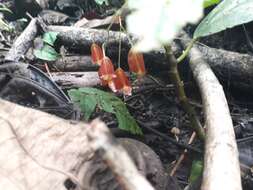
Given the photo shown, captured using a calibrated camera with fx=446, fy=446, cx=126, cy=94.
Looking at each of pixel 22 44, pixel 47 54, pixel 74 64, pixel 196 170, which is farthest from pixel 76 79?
pixel 196 170

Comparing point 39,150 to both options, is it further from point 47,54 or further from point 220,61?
point 47,54

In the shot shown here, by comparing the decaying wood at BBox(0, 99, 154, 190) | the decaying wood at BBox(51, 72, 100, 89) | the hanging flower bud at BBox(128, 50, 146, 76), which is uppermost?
the decaying wood at BBox(0, 99, 154, 190)

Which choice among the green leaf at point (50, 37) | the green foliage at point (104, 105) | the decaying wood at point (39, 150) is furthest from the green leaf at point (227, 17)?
the green leaf at point (50, 37)

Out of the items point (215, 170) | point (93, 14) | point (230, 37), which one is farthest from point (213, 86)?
point (93, 14)

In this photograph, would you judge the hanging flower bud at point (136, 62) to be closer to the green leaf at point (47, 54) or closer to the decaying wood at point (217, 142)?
the decaying wood at point (217, 142)

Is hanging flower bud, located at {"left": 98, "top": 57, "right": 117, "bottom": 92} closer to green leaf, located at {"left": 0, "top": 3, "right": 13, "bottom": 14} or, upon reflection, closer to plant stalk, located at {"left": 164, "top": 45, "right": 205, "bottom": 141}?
plant stalk, located at {"left": 164, "top": 45, "right": 205, "bottom": 141}

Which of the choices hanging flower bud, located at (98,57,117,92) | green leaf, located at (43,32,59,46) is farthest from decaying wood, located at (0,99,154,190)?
green leaf, located at (43,32,59,46)
